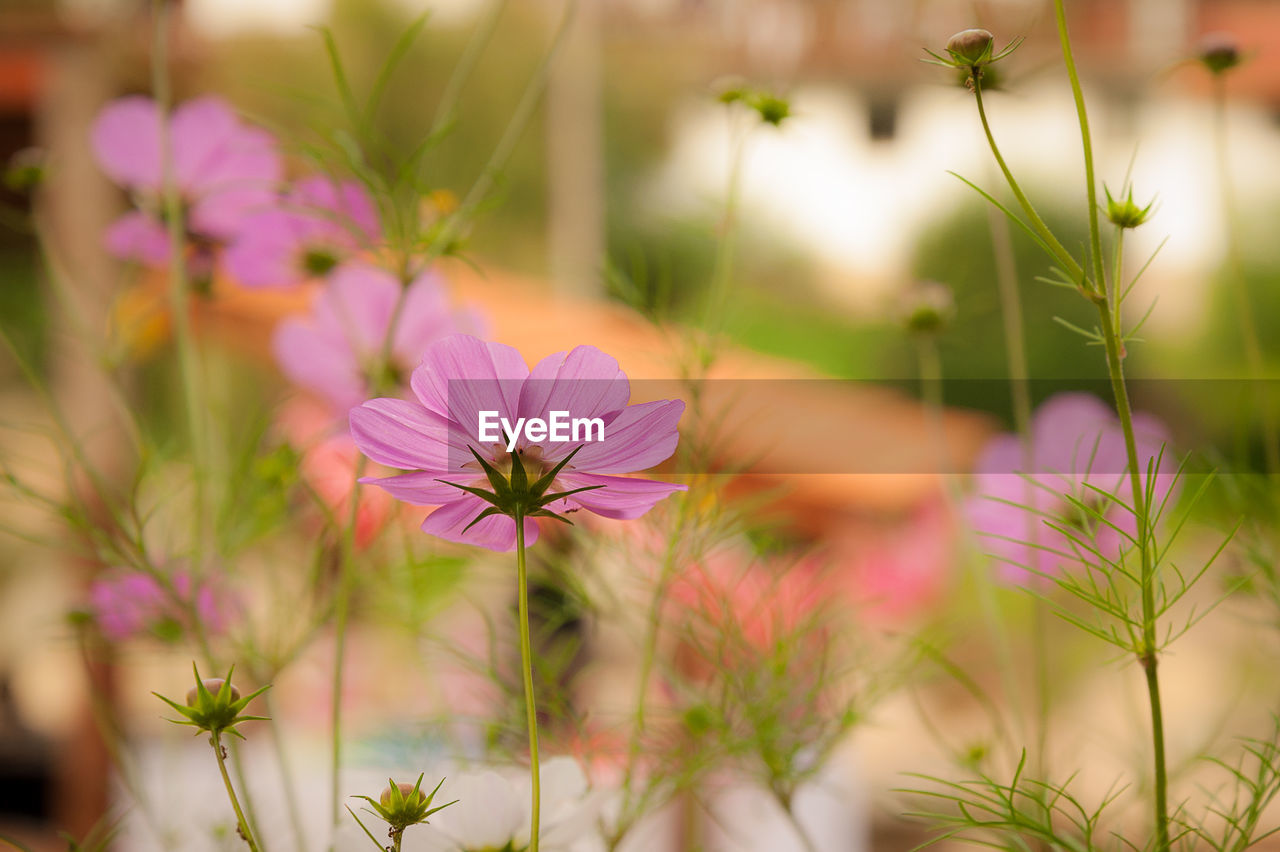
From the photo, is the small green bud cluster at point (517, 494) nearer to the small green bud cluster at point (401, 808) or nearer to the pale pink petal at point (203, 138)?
the small green bud cluster at point (401, 808)

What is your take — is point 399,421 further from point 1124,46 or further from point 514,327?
point 1124,46

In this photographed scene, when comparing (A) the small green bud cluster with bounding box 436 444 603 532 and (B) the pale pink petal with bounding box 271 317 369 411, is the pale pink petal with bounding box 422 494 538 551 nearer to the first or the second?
(A) the small green bud cluster with bounding box 436 444 603 532

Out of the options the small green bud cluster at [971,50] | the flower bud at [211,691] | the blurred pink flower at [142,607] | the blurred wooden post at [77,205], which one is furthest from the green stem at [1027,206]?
the blurred wooden post at [77,205]

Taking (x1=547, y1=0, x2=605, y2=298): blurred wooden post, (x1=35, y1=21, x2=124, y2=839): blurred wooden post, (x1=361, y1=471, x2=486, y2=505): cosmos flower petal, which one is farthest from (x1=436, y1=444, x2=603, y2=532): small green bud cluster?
(x1=547, y1=0, x2=605, y2=298): blurred wooden post

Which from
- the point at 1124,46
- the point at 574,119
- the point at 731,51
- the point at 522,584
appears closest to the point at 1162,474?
the point at 522,584

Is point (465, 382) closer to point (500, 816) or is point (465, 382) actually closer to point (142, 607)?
point (500, 816)

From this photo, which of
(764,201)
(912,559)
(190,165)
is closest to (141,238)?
(190,165)
